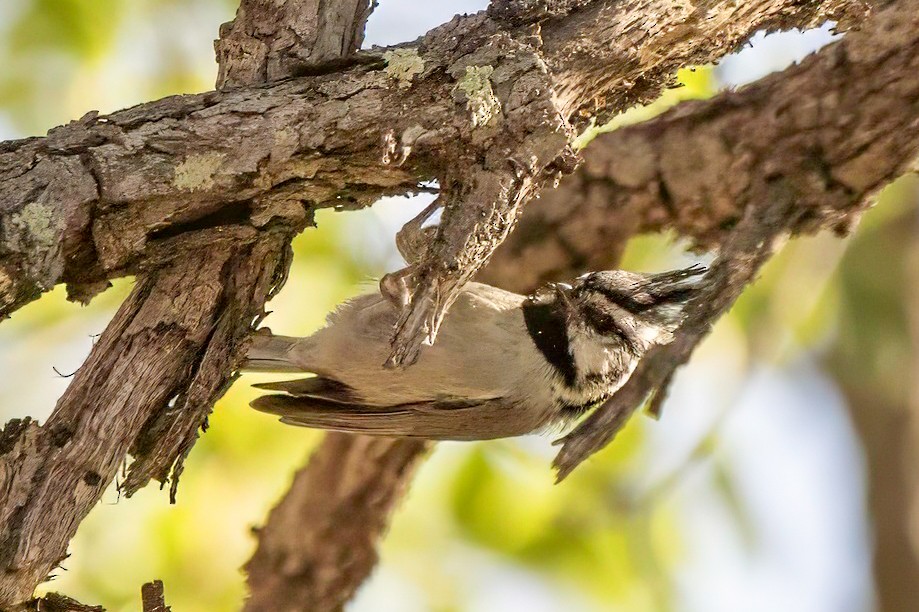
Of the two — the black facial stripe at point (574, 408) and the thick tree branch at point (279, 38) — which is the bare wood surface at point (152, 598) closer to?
the thick tree branch at point (279, 38)

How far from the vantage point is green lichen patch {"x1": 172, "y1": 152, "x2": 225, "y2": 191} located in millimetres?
2170

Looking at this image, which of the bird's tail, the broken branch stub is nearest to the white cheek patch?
the bird's tail

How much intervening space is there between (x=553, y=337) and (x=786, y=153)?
3.45 feet

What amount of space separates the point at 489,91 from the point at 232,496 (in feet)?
8.82

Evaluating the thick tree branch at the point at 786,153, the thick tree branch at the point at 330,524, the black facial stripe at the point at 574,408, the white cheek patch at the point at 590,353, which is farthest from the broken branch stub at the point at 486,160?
the thick tree branch at the point at 330,524

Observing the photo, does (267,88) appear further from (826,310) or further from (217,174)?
(826,310)

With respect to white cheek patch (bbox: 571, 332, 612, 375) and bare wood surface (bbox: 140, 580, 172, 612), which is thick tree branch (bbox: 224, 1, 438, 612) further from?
bare wood surface (bbox: 140, 580, 172, 612)

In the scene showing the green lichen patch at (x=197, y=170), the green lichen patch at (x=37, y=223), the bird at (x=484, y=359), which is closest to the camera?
the green lichen patch at (x=37, y=223)

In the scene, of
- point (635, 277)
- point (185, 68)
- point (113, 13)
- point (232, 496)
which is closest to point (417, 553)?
point (232, 496)

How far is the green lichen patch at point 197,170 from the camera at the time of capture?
2170 mm

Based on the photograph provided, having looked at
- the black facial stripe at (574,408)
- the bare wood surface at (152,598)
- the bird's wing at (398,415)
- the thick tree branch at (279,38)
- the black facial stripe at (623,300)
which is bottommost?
the bare wood surface at (152,598)

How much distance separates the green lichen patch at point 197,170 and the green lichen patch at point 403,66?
0.42 metres

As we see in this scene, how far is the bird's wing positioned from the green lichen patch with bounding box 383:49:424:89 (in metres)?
1.32

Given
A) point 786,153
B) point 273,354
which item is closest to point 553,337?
point 273,354
